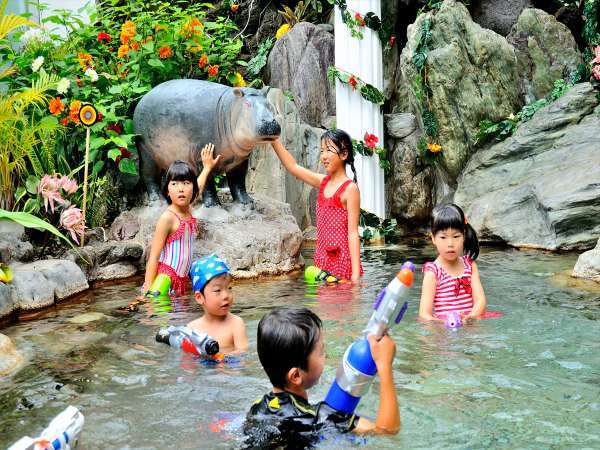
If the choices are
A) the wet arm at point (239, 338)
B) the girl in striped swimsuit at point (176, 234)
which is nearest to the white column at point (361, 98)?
the girl in striped swimsuit at point (176, 234)

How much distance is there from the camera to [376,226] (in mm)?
9133

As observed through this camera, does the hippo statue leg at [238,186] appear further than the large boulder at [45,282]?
Yes

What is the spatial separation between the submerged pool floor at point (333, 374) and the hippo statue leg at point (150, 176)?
168 centimetres

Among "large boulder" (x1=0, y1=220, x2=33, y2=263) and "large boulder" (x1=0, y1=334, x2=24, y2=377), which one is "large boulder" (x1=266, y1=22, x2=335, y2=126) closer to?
"large boulder" (x1=0, y1=220, x2=33, y2=263)

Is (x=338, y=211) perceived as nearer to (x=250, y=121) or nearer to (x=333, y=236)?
(x=333, y=236)

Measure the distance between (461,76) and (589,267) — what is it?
410 centimetres

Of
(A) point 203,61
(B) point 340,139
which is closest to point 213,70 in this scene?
(A) point 203,61

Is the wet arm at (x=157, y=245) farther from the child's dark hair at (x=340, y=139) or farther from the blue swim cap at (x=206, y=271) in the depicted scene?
the blue swim cap at (x=206, y=271)

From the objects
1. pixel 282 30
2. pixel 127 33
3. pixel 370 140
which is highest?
pixel 282 30

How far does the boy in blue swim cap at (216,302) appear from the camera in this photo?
152 inches

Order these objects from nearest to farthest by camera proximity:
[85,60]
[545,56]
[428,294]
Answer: [428,294] < [85,60] < [545,56]

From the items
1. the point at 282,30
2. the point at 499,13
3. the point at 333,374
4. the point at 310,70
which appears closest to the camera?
the point at 333,374

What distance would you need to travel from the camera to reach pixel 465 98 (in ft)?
30.7

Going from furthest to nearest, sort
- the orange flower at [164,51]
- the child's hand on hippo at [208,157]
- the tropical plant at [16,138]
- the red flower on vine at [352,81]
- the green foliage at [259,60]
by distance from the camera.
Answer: the green foliage at [259,60] < the red flower on vine at [352,81] < the orange flower at [164,51] < the child's hand on hippo at [208,157] < the tropical plant at [16,138]
